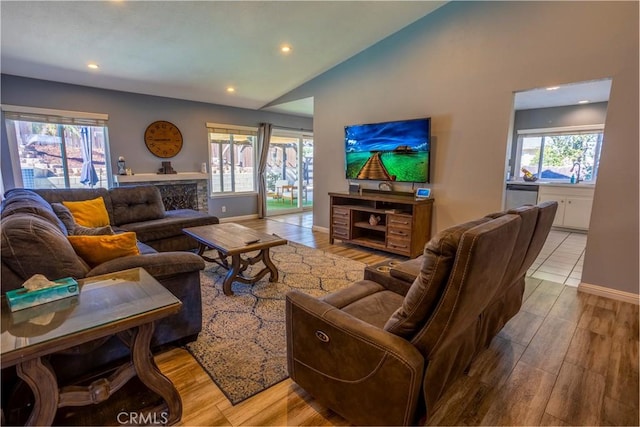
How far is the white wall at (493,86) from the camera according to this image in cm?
279

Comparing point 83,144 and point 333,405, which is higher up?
point 83,144

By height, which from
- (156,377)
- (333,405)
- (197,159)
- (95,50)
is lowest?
(333,405)

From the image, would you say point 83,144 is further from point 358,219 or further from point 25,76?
point 358,219

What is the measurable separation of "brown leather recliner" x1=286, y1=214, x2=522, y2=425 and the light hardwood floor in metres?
0.24

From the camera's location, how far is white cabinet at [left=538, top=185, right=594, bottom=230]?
5309 millimetres

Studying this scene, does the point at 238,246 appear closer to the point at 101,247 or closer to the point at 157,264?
the point at 157,264

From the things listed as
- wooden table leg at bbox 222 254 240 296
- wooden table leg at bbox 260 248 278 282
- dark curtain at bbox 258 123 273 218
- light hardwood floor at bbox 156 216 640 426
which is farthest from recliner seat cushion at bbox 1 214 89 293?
dark curtain at bbox 258 123 273 218

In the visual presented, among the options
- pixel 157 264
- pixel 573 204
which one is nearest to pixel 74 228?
pixel 157 264

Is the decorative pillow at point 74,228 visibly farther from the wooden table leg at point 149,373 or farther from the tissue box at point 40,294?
the wooden table leg at point 149,373

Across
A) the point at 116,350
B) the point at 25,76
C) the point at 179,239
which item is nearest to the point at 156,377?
the point at 116,350

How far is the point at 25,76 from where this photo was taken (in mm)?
4156

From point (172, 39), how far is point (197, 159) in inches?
106

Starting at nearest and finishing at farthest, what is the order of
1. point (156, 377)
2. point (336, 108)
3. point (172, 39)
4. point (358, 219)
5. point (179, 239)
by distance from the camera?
point (156, 377)
point (172, 39)
point (179, 239)
point (358, 219)
point (336, 108)

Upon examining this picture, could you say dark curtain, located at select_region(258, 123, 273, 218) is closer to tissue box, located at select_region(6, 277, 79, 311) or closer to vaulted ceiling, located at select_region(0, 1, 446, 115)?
vaulted ceiling, located at select_region(0, 1, 446, 115)
